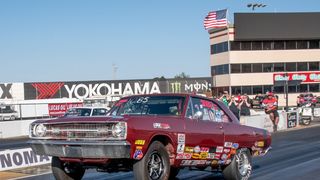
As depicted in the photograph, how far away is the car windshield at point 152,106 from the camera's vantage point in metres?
9.12

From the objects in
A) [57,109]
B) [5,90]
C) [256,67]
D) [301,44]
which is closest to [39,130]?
[57,109]

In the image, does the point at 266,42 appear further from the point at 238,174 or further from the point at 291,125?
the point at 238,174

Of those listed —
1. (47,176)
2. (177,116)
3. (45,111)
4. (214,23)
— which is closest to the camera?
(177,116)

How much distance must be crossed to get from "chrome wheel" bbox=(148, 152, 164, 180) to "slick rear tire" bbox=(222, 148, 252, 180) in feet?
6.67

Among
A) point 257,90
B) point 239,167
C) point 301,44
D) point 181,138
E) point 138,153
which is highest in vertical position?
point 301,44

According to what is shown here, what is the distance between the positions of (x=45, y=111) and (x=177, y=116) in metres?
35.0

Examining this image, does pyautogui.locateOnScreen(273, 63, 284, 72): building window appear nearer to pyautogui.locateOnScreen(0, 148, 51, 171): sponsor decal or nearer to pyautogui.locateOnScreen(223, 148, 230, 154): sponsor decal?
pyautogui.locateOnScreen(0, 148, 51, 171): sponsor decal

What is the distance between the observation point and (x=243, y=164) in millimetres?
10383

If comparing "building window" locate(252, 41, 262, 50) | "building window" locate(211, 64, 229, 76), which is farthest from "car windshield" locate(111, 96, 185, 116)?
"building window" locate(252, 41, 262, 50)

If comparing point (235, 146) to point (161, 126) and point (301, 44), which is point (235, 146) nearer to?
point (161, 126)

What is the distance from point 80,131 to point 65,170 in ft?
3.65

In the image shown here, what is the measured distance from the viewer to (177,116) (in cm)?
893

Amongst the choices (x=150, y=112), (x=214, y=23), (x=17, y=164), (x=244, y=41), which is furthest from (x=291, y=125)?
(x=244, y=41)

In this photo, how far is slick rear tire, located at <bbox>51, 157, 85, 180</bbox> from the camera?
8.71 metres
